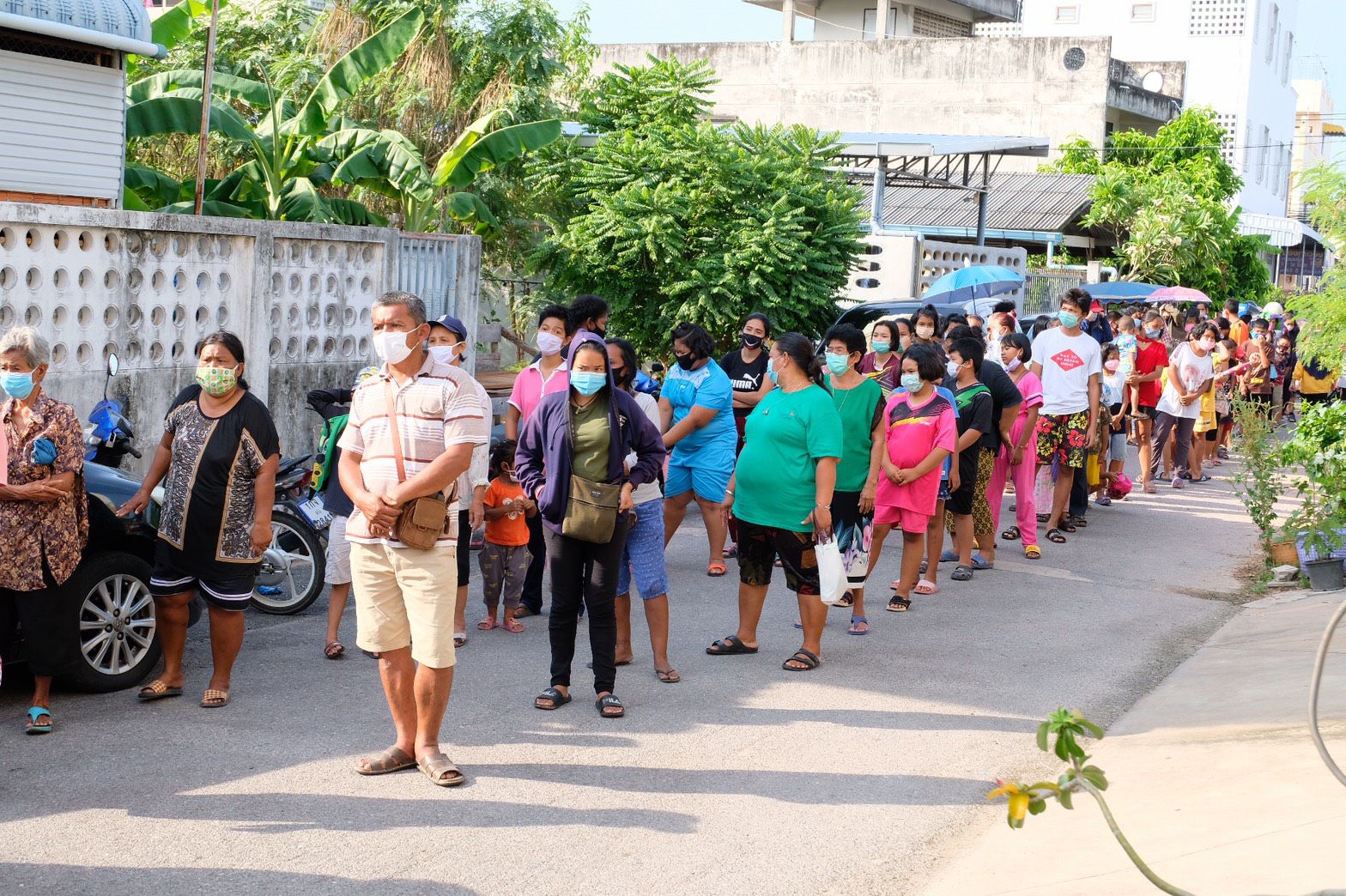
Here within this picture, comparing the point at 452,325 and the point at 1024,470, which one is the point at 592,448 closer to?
the point at 452,325

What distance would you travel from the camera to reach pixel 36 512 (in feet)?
20.3

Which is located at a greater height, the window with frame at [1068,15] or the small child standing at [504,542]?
the window with frame at [1068,15]

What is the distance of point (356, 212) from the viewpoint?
17.6 metres

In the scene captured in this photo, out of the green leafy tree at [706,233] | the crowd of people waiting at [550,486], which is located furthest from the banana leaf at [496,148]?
the crowd of people waiting at [550,486]

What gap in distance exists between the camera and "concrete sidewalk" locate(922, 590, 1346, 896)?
473cm

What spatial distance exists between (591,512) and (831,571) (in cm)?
151

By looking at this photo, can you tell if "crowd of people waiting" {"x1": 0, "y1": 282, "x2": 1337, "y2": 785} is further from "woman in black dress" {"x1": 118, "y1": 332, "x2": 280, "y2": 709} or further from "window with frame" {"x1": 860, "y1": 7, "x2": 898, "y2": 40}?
"window with frame" {"x1": 860, "y1": 7, "x2": 898, "y2": 40}

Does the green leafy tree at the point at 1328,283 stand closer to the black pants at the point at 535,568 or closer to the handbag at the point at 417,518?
the black pants at the point at 535,568

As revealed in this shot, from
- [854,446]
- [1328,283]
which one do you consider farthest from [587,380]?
[1328,283]

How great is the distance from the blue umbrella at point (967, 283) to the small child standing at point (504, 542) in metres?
10.00

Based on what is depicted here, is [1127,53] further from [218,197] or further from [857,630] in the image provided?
[857,630]

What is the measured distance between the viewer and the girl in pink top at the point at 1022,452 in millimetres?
11086

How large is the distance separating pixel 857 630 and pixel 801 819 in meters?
3.15

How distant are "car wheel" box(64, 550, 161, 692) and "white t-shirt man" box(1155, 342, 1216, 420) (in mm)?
11747
